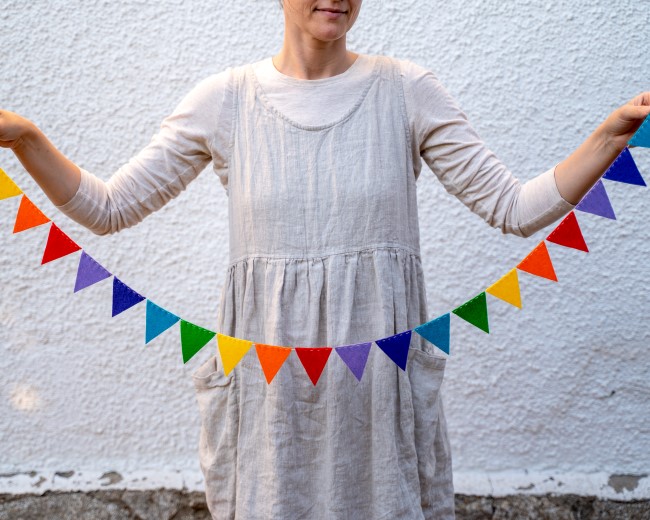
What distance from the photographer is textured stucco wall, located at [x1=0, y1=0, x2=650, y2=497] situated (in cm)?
221

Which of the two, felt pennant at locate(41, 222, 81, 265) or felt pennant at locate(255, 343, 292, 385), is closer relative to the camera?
felt pennant at locate(255, 343, 292, 385)

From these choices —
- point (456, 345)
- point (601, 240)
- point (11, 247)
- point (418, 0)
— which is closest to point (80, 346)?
point (11, 247)

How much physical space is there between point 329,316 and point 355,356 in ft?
0.27

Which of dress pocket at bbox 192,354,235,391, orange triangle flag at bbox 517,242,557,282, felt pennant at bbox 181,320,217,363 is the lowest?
dress pocket at bbox 192,354,235,391

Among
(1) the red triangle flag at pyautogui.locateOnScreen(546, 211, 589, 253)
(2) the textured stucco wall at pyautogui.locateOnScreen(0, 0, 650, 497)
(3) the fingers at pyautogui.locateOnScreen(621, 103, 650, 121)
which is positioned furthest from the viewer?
(2) the textured stucco wall at pyautogui.locateOnScreen(0, 0, 650, 497)

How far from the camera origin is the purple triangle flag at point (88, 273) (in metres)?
1.47

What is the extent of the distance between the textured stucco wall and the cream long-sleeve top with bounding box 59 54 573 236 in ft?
2.60

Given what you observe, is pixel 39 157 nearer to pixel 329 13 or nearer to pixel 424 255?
pixel 329 13

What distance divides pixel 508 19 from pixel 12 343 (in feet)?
5.45

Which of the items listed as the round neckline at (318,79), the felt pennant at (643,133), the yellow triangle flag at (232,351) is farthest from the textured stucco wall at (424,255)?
the felt pennant at (643,133)

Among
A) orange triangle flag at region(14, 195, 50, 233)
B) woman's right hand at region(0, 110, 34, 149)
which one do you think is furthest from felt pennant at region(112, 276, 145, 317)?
woman's right hand at region(0, 110, 34, 149)

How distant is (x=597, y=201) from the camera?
1275 mm

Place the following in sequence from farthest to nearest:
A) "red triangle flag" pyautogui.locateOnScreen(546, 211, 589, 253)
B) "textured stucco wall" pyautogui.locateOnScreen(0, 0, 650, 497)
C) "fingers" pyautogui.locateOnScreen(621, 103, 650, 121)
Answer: "textured stucco wall" pyautogui.locateOnScreen(0, 0, 650, 497) < "red triangle flag" pyautogui.locateOnScreen(546, 211, 589, 253) < "fingers" pyautogui.locateOnScreen(621, 103, 650, 121)

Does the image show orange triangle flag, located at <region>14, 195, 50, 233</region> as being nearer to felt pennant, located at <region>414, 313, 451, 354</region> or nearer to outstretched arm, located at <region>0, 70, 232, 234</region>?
outstretched arm, located at <region>0, 70, 232, 234</region>
